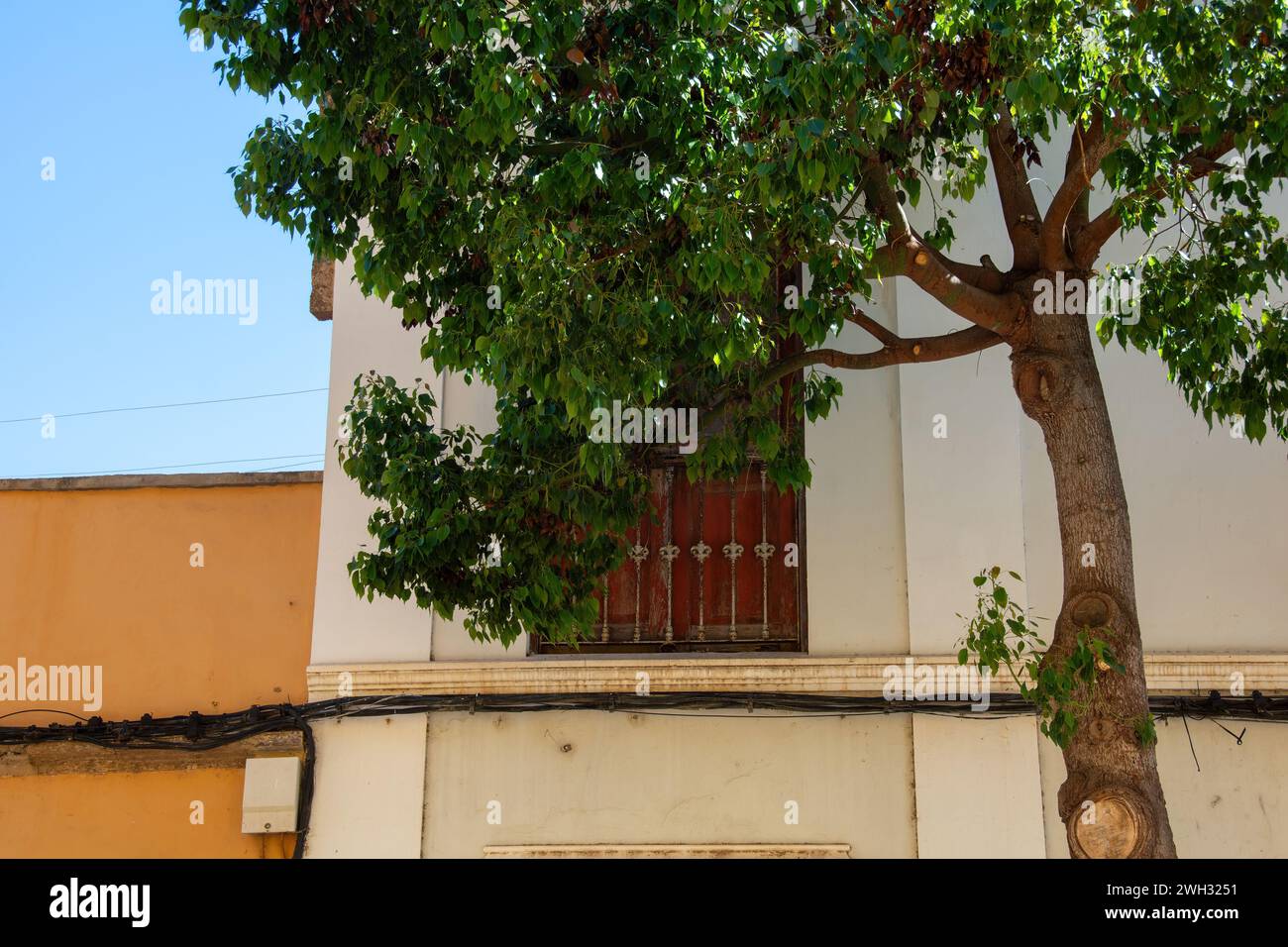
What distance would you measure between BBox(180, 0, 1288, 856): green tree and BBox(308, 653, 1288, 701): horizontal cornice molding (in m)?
1.04

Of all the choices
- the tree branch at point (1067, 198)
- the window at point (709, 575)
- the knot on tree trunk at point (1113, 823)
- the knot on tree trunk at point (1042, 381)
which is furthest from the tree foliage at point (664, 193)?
the knot on tree trunk at point (1113, 823)

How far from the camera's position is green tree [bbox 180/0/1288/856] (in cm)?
452

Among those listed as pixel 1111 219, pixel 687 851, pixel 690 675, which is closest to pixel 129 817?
pixel 687 851

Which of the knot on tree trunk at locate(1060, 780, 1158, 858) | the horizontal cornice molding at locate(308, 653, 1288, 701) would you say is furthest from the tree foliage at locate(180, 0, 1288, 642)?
the knot on tree trunk at locate(1060, 780, 1158, 858)

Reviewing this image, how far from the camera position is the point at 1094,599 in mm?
4449

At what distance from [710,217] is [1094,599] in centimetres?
194

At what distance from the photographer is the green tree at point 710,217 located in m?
4.52

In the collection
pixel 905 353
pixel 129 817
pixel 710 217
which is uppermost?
pixel 710 217

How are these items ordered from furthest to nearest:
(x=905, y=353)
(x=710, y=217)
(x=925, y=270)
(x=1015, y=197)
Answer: (x=905, y=353) < (x=1015, y=197) < (x=925, y=270) < (x=710, y=217)

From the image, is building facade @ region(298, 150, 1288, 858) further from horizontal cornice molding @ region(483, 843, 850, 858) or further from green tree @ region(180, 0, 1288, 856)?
green tree @ region(180, 0, 1288, 856)

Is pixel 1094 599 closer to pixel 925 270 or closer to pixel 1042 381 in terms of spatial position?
pixel 1042 381

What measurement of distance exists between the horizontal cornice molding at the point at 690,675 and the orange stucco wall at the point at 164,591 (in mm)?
496

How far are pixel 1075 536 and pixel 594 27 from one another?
2.88 metres

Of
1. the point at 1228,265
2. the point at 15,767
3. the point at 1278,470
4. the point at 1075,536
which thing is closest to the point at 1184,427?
the point at 1278,470
